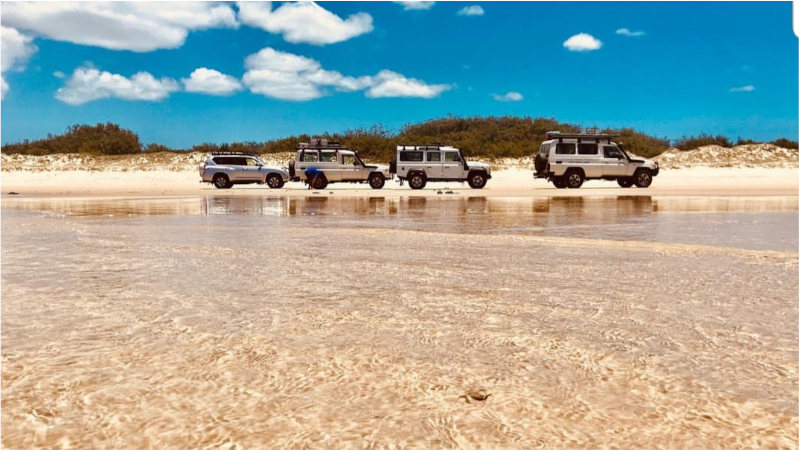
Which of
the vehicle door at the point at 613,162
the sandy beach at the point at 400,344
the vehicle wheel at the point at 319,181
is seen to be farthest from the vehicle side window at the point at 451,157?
the sandy beach at the point at 400,344

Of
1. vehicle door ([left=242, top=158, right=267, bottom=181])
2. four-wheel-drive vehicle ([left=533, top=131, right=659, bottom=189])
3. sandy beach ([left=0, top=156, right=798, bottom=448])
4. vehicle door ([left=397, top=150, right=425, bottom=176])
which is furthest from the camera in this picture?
vehicle door ([left=242, top=158, right=267, bottom=181])

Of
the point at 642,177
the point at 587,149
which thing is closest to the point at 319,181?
the point at 587,149

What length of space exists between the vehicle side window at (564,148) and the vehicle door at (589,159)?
0.30 metres

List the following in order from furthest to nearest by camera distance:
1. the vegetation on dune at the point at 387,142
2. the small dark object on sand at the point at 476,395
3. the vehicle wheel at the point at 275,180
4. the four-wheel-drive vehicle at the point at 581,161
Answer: the vegetation on dune at the point at 387,142 < the vehicle wheel at the point at 275,180 < the four-wheel-drive vehicle at the point at 581,161 < the small dark object on sand at the point at 476,395

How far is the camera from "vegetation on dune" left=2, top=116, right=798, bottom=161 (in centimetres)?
4756

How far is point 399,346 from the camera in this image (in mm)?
4242

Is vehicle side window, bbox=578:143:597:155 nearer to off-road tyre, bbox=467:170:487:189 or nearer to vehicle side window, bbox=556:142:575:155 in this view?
vehicle side window, bbox=556:142:575:155

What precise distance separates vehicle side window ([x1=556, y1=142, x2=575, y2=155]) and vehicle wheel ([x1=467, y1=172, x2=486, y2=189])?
3249 mm

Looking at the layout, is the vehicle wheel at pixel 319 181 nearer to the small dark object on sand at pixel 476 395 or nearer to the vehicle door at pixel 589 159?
the vehicle door at pixel 589 159

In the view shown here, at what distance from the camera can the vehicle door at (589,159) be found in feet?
90.8

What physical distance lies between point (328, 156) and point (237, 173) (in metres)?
4.53

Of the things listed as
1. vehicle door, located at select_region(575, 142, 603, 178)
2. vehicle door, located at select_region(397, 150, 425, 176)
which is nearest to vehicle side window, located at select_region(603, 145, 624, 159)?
vehicle door, located at select_region(575, 142, 603, 178)

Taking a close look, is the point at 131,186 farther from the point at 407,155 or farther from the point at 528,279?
the point at 528,279

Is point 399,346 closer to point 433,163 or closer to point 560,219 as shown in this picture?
point 560,219
